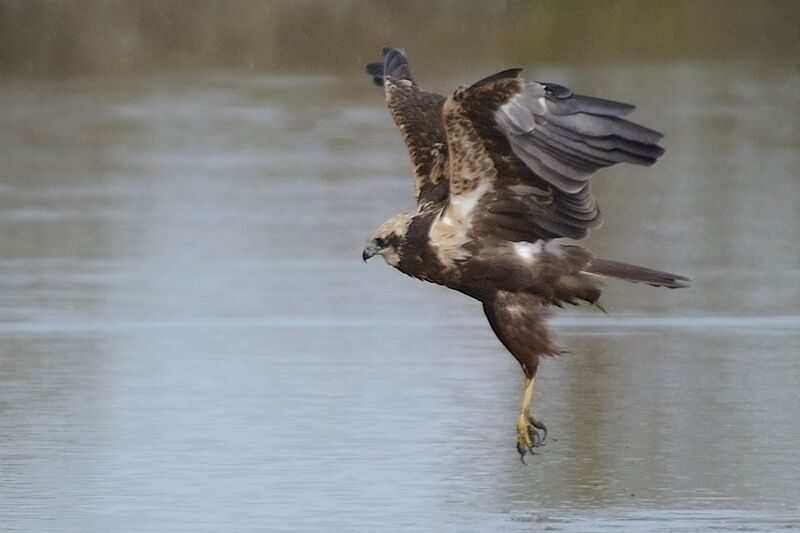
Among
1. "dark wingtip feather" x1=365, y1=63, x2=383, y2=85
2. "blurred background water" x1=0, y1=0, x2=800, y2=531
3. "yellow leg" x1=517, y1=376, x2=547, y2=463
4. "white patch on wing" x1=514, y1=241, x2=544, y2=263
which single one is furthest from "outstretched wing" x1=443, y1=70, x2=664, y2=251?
"dark wingtip feather" x1=365, y1=63, x2=383, y2=85

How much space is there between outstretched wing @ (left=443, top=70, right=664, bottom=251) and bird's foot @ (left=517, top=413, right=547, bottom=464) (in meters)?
0.84

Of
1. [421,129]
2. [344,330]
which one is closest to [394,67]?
[421,129]

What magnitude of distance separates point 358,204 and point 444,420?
5.19 m

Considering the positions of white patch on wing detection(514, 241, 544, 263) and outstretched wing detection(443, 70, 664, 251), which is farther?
white patch on wing detection(514, 241, 544, 263)

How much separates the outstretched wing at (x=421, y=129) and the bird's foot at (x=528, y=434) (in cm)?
97

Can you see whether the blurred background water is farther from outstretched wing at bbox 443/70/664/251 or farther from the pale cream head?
outstretched wing at bbox 443/70/664/251

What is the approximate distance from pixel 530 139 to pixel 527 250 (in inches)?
25.8

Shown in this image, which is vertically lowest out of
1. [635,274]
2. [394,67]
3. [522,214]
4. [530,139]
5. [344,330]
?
[344,330]

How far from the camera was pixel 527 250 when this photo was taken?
23.8 ft

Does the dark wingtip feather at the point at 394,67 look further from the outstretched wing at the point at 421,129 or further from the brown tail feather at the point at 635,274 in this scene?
the brown tail feather at the point at 635,274

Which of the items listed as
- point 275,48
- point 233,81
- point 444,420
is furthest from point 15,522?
point 275,48

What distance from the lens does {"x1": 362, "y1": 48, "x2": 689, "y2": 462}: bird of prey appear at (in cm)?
668

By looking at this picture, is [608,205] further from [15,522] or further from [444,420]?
[15,522]

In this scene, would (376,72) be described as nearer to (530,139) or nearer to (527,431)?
(530,139)
